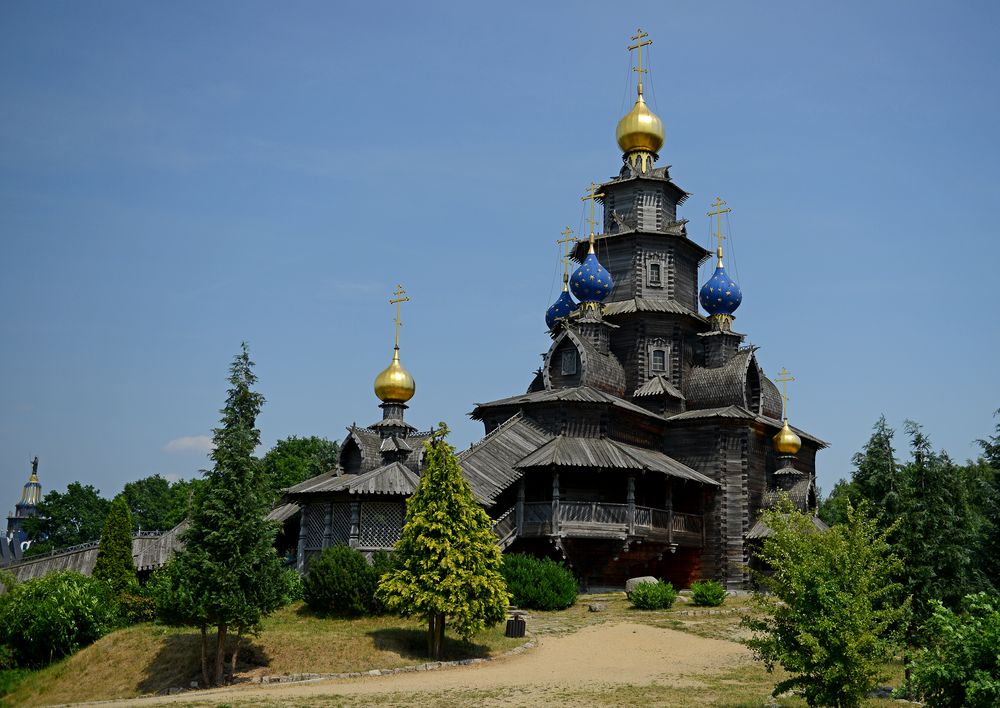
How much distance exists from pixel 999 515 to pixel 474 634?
11133 millimetres

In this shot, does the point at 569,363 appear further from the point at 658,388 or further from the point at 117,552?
the point at 117,552

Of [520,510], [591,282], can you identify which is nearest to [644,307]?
[591,282]

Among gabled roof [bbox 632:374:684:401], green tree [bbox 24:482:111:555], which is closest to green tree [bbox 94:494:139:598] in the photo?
gabled roof [bbox 632:374:684:401]

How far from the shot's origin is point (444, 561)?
67.6 ft

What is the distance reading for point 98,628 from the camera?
25.7 meters

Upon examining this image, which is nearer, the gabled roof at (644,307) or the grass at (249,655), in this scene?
the grass at (249,655)

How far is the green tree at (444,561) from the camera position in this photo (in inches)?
805

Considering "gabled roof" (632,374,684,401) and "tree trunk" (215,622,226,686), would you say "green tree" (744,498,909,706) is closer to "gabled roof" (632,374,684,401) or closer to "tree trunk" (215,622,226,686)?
"tree trunk" (215,622,226,686)

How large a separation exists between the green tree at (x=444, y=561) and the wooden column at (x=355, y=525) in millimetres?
6946

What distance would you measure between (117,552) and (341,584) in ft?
35.7

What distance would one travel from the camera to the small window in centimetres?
3594

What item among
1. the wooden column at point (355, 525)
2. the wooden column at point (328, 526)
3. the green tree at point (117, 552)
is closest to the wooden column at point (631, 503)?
the wooden column at point (355, 525)

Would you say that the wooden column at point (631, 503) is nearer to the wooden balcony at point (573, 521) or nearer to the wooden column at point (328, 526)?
the wooden balcony at point (573, 521)

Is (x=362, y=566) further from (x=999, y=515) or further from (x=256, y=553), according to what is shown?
(x=999, y=515)
